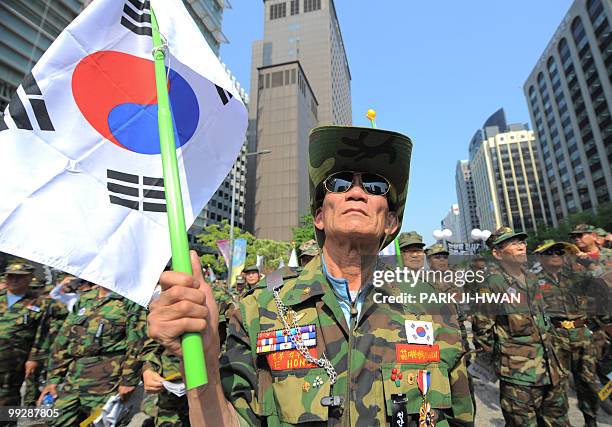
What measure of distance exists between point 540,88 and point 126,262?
81910 mm

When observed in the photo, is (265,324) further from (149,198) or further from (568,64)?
(568,64)

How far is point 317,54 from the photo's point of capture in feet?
259

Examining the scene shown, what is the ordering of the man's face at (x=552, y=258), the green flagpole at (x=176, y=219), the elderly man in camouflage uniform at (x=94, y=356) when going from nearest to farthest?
the green flagpole at (x=176, y=219) < the elderly man in camouflage uniform at (x=94, y=356) < the man's face at (x=552, y=258)

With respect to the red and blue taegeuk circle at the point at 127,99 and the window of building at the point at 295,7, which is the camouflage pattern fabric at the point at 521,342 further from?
the window of building at the point at 295,7

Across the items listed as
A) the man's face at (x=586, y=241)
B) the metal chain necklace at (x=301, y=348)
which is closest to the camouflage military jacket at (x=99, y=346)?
the metal chain necklace at (x=301, y=348)

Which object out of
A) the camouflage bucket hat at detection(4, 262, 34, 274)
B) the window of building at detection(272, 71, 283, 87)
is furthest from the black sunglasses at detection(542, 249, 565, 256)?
the window of building at detection(272, 71, 283, 87)

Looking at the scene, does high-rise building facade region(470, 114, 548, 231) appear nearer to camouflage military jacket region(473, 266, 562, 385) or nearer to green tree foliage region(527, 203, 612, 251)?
green tree foliage region(527, 203, 612, 251)

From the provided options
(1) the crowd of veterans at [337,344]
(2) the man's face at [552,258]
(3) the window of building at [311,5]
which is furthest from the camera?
(3) the window of building at [311,5]

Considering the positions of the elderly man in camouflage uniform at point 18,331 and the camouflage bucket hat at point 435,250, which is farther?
the camouflage bucket hat at point 435,250

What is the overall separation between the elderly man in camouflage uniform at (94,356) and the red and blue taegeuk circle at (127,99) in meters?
3.16

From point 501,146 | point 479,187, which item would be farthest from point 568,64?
point 479,187

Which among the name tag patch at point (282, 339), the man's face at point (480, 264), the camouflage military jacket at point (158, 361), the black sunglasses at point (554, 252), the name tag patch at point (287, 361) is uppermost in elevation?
the black sunglasses at point (554, 252)

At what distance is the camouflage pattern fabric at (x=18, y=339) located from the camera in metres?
4.22

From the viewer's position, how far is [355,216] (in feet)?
5.67
